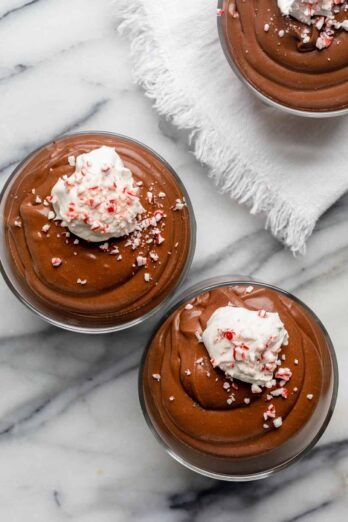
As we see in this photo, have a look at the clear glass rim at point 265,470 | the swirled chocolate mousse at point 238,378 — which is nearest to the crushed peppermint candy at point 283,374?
the swirled chocolate mousse at point 238,378

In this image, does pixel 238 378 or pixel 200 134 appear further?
pixel 200 134

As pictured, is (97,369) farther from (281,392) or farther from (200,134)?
(200,134)

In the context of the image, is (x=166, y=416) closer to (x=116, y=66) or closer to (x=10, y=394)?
(x=10, y=394)

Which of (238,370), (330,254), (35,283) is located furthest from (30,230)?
(330,254)

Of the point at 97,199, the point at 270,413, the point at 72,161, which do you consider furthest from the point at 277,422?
the point at 72,161

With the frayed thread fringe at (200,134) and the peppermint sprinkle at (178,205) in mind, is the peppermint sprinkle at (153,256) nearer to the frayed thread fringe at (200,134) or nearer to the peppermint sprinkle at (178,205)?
the peppermint sprinkle at (178,205)

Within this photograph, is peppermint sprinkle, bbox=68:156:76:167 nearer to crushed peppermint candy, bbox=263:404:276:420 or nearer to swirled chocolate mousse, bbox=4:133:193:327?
swirled chocolate mousse, bbox=4:133:193:327

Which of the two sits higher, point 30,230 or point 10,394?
point 30,230
